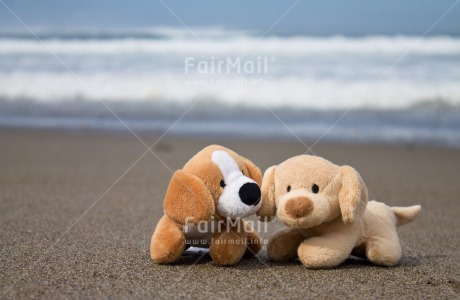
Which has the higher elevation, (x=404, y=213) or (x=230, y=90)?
(x=230, y=90)

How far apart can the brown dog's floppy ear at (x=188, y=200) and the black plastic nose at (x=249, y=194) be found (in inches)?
4.9

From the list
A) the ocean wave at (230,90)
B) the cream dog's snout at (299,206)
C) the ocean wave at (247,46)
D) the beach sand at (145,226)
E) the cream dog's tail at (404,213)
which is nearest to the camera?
the beach sand at (145,226)

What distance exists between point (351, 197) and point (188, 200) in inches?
24.6

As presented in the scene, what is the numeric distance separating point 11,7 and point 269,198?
31.3 ft

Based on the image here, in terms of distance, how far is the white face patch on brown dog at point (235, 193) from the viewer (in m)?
2.58

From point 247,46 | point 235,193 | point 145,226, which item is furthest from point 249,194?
point 247,46

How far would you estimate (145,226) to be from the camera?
3611 millimetres

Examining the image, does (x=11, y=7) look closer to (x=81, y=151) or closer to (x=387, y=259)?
(x=81, y=151)

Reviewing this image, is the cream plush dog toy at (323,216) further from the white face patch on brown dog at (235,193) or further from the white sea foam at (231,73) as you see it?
the white sea foam at (231,73)

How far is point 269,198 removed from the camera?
268 cm

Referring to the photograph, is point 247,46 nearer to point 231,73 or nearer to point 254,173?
point 231,73

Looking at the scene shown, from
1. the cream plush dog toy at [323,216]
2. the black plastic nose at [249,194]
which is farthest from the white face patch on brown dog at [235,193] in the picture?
the cream plush dog toy at [323,216]

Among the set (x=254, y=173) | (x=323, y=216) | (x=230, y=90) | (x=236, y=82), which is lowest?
(x=323, y=216)

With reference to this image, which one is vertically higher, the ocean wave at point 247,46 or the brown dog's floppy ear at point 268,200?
the ocean wave at point 247,46
